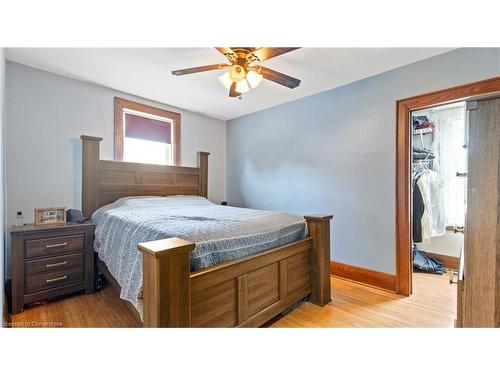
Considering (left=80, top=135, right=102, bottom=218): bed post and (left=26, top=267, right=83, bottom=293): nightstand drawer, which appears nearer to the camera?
(left=26, top=267, right=83, bottom=293): nightstand drawer

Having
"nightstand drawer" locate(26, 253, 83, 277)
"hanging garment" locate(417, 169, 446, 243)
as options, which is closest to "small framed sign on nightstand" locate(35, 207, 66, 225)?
"nightstand drawer" locate(26, 253, 83, 277)

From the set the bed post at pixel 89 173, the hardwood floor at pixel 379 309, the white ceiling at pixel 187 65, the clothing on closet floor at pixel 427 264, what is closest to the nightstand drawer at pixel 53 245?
the bed post at pixel 89 173

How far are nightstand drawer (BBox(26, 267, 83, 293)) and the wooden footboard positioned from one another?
5.10ft

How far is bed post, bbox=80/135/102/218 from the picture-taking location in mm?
2629

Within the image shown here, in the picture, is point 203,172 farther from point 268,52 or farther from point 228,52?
point 268,52

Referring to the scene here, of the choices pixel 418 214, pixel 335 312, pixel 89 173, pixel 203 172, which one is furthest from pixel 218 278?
pixel 418 214

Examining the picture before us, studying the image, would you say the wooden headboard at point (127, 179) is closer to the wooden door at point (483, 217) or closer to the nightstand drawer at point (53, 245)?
the nightstand drawer at point (53, 245)

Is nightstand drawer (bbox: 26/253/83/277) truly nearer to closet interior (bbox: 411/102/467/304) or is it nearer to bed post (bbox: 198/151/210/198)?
bed post (bbox: 198/151/210/198)

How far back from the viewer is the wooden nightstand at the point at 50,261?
1871 millimetres

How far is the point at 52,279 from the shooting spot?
2.03 m

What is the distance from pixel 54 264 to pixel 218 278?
1752 mm

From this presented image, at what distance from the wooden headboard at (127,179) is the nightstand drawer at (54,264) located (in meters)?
0.67
